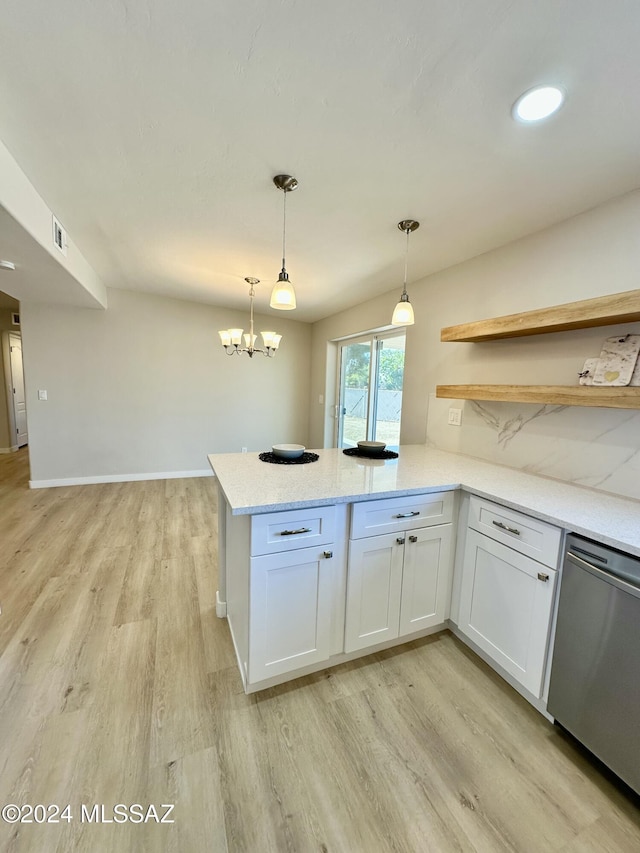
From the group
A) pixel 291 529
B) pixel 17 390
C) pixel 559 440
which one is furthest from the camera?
pixel 17 390

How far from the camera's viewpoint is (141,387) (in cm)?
436

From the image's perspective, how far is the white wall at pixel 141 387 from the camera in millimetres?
3965

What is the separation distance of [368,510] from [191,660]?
1162mm

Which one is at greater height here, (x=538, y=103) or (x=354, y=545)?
(x=538, y=103)

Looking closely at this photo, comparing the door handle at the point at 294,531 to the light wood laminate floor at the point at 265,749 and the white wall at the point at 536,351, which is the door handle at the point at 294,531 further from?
the white wall at the point at 536,351

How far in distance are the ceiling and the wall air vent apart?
0.10 metres

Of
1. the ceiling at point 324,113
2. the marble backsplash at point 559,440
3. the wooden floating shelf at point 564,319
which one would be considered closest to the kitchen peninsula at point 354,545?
the marble backsplash at point 559,440

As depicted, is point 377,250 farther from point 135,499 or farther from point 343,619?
point 135,499

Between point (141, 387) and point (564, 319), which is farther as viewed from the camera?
point (141, 387)

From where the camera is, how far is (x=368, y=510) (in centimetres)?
154

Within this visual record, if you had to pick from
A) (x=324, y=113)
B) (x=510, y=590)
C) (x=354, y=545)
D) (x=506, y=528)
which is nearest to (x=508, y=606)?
(x=510, y=590)

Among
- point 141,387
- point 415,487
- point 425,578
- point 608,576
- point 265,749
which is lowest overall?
point 265,749

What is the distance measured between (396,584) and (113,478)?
13.3 feet

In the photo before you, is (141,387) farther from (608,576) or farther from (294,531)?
(608,576)
